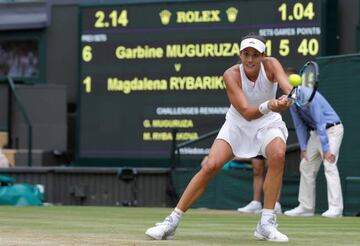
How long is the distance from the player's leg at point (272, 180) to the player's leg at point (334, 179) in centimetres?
529

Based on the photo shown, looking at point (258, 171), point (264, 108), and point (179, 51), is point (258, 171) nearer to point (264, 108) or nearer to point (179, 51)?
point (179, 51)

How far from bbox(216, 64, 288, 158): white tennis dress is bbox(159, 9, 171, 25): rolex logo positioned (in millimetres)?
9590

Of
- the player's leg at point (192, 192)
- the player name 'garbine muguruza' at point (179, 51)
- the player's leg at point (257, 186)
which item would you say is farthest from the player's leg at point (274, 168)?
the player name 'garbine muguruza' at point (179, 51)

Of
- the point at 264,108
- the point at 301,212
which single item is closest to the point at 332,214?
the point at 301,212

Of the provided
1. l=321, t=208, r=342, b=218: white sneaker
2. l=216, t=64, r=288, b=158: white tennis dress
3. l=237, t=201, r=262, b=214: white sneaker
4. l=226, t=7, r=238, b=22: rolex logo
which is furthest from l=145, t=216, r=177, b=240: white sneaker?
l=226, t=7, r=238, b=22: rolex logo

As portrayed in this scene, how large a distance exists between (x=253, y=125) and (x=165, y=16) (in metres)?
9.73

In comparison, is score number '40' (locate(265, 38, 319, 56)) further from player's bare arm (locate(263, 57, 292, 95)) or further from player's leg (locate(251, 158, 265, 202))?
player's bare arm (locate(263, 57, 292, 95))

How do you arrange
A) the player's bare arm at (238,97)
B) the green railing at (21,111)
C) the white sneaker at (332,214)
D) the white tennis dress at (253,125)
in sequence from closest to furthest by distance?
the player's bare arm at (238,97) → the white tennis dress at (253,125) → the white sneaker at (332,214) → the green railing at (21,111)

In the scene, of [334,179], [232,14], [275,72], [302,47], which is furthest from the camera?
[232,14]

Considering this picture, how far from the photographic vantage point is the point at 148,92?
60.4 feet

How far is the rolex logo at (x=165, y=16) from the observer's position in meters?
18.3

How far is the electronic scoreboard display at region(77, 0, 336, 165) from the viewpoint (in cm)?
1725

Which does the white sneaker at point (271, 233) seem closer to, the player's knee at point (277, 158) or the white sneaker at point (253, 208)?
the player's knee at point (277, 158)

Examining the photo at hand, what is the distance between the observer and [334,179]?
13.9m
